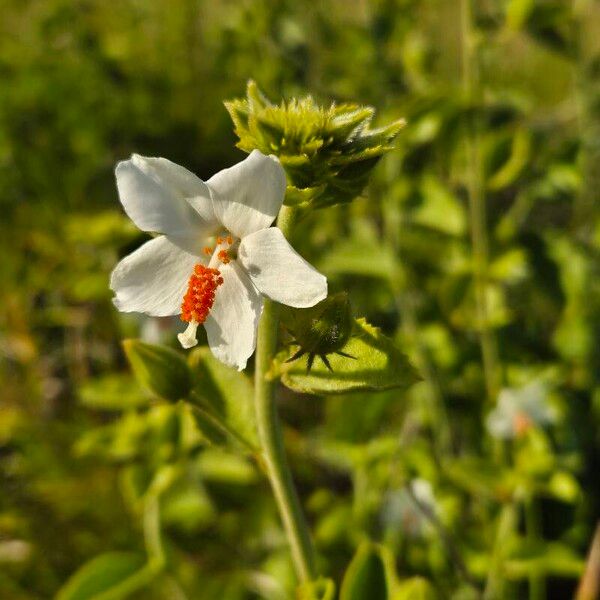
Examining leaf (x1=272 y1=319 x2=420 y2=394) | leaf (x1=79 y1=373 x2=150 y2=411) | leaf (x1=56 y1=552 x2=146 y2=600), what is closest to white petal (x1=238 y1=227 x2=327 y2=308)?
leaf (x1=272 y1=319 x2=420 y2=394)

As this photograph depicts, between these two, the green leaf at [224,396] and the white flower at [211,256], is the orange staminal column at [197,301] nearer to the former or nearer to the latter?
the white flower at [211,256]

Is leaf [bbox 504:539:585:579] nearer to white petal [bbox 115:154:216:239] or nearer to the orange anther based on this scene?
the orange anther

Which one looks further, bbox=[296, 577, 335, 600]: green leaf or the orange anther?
the orange anther

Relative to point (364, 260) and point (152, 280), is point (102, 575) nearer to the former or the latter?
point (152, 280)

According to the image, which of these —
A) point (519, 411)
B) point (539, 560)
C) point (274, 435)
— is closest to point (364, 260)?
point (519, 411)

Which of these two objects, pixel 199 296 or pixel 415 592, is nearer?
pixel 199 296
